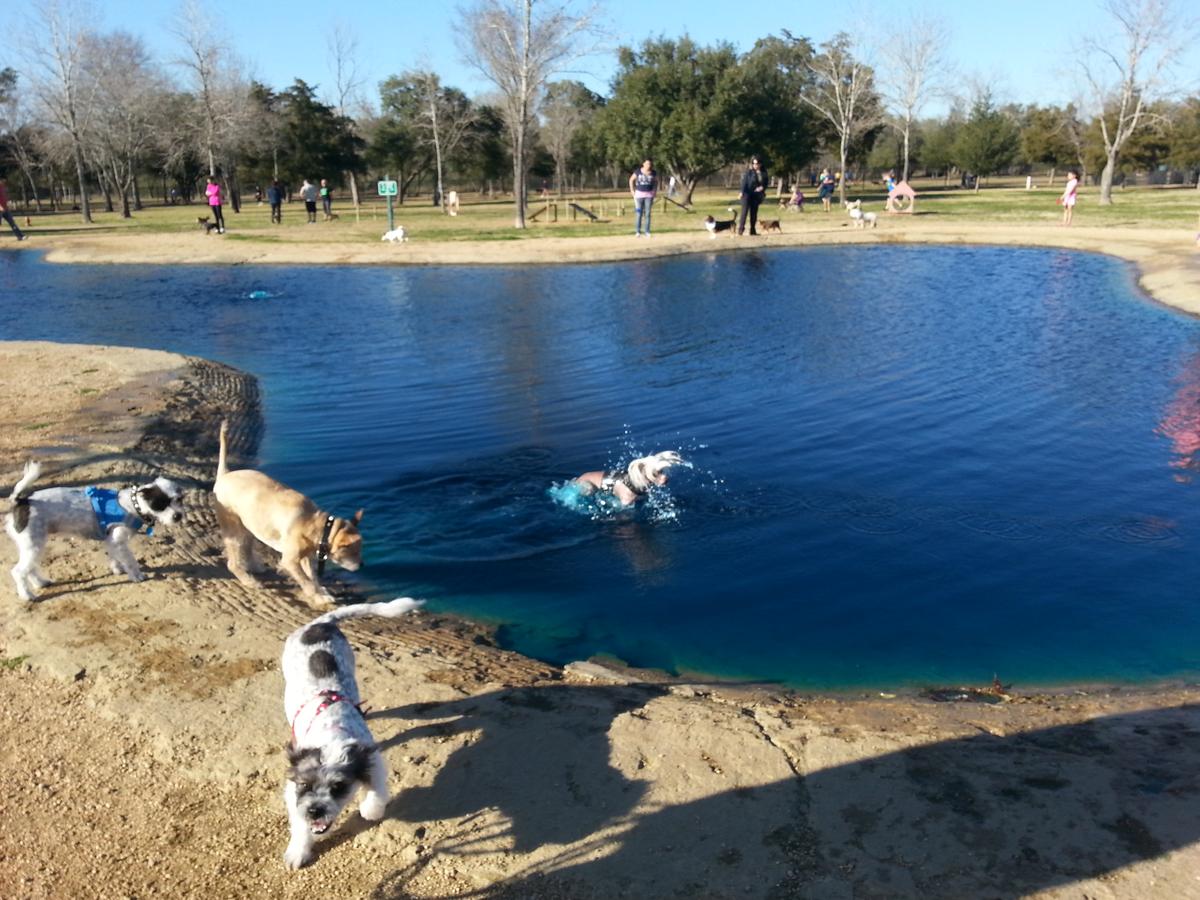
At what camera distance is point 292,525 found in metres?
6.93

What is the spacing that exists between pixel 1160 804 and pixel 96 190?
91.1 m

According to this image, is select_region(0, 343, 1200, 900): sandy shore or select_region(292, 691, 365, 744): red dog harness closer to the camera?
select_region(0, 343, 1200, 900): sandy shore

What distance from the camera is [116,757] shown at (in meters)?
5.13

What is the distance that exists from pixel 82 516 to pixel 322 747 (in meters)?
4.00

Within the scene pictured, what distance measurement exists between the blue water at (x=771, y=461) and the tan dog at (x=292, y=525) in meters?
1.27

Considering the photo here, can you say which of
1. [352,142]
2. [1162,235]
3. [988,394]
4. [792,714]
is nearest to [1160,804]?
[792,714]

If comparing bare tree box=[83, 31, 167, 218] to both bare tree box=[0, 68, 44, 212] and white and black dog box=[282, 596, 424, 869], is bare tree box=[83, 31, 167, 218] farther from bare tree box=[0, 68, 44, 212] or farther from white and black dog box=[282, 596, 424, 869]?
white and black dog box=[282, 596, 424, 869]

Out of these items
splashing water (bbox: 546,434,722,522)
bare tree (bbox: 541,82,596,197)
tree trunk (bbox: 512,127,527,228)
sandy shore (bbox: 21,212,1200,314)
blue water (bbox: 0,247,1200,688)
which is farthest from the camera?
bare tree (bbox: 541,82,596,197)

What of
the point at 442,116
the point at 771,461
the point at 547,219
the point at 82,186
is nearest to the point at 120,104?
the point at 82,186

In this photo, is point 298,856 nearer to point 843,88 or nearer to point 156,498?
point 156,498

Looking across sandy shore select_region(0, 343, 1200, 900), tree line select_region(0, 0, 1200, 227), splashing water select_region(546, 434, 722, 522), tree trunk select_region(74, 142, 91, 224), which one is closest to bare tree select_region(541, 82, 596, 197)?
tree line select_region(0, 0, 1200, 227)

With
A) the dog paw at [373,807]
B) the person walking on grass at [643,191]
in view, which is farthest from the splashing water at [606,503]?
the person walking on grass at [643,191]

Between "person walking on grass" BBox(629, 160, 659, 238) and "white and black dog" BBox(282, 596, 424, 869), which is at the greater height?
"person walking on grass" BBox(629, 160, 659, 238)

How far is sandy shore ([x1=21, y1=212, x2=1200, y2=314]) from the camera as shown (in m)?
29.6
